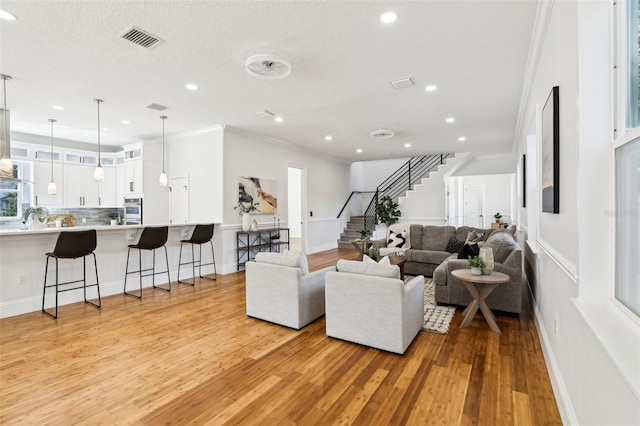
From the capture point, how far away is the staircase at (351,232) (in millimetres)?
10203

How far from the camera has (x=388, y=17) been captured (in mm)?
2641

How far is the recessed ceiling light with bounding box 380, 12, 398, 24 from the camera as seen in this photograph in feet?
8.53

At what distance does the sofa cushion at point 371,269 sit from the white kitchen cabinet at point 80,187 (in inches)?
282

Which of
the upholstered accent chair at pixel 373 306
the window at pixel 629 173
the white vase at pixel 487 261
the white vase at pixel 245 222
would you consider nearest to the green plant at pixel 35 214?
the white vase at pixel 245 222

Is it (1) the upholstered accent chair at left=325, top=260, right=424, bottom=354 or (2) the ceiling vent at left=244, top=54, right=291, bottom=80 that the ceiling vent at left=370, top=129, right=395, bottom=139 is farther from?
(1) the upholstered accent chair at left=325, top=260, right=424, bottom=354

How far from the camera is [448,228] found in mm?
6379

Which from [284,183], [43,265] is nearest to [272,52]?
[43,265]

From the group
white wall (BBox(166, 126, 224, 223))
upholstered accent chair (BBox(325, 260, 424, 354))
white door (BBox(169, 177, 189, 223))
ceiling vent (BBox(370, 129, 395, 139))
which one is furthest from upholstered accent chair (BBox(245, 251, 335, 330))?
white door (BBox(169, 177, 189, 223))

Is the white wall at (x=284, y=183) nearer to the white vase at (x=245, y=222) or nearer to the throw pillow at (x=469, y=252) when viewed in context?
the white vase at (x=245, y=222)

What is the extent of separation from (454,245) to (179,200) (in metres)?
5.88

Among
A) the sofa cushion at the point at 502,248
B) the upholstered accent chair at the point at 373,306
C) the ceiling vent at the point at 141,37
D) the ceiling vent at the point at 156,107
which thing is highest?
the ceiling vent at the point at 156,107

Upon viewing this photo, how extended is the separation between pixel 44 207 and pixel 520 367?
29.0ft

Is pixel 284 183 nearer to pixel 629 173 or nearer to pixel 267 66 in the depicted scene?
pixel 267 66

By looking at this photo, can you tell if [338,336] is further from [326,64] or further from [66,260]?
[66,260]
